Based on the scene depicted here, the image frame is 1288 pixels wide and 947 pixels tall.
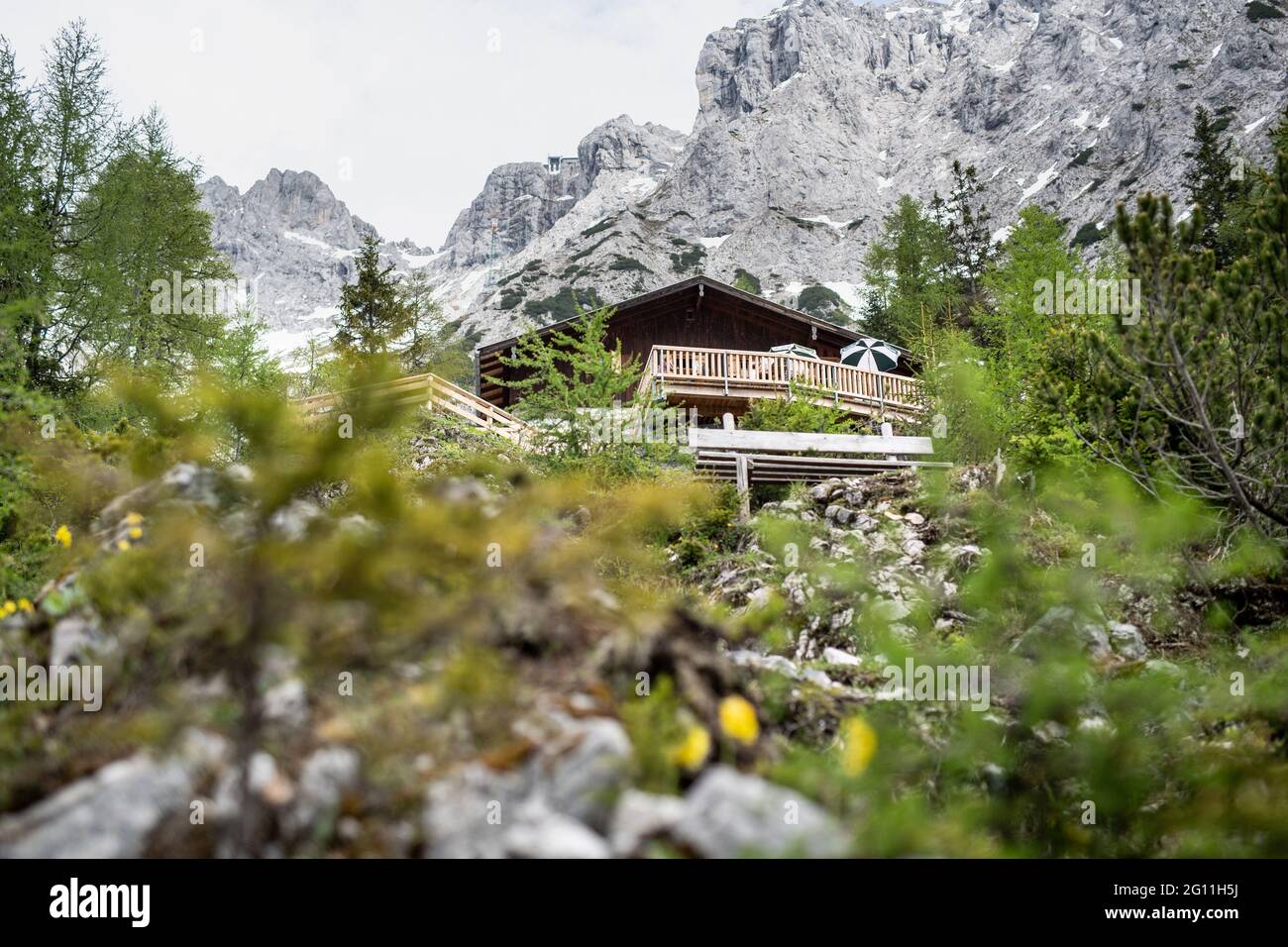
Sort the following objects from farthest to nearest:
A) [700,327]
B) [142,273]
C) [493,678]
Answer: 1. [700,327]
2. [142,273]
3. [493,678]

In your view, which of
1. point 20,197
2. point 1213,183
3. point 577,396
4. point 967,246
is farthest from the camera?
point 967,246

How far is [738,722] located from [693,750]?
25 centimetres

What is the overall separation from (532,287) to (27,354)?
7992 cm

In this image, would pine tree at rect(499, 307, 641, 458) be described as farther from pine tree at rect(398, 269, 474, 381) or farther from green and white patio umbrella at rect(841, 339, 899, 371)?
pine tree at rect(398, 269, 474, 381)

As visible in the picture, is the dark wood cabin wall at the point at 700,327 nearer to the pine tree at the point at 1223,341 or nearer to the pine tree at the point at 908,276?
the pine tree at the point at 908,276

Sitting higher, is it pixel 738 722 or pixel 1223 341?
pixel 1223 341

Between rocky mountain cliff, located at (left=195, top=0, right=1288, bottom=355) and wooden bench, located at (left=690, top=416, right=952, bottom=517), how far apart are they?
54.6 m

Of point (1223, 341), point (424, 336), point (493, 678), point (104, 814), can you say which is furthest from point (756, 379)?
point (104, 814)

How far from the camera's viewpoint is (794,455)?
554 inches

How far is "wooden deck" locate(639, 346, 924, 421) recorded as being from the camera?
1930cm

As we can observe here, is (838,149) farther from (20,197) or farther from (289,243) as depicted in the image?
(289,243)

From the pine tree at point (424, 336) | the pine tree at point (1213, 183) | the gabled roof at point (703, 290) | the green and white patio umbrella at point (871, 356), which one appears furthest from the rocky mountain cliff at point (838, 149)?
the green and white patio umbrella at point (871, 356)
